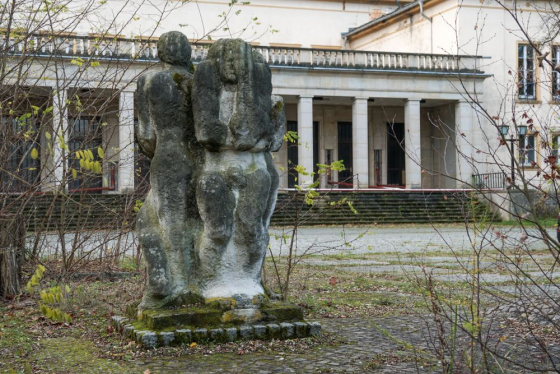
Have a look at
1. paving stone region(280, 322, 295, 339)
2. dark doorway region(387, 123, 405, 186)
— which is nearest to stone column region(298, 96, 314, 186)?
dark doorway region(387, 123, 405, 186)

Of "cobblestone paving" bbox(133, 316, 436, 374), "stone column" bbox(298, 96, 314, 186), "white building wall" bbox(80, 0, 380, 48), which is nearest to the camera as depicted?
"cobblestone paving" bbox(133, 316, 436, 374)

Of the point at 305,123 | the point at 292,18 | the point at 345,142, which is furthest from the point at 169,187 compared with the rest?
the point at 292,18

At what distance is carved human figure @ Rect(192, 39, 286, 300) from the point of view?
20.9 ft

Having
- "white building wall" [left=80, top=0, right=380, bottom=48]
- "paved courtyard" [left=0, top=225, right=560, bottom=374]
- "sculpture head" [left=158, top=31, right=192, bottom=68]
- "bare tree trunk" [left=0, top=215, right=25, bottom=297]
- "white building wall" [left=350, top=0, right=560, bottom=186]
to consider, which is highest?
"white building wall" [left=80, top=0, right=380, bottom=48]

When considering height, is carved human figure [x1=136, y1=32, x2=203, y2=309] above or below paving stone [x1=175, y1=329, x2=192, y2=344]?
above

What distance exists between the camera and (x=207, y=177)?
6.36m

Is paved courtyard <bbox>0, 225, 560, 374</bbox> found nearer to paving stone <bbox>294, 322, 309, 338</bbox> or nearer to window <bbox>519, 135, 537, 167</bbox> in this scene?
paving stone <bbox>294, 322, 309, 338</bbox>

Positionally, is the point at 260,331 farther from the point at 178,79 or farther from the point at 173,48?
the point at 173,48

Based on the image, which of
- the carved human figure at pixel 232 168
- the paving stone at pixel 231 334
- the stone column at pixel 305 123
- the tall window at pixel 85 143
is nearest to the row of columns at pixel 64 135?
the tall window at pixel 85 143

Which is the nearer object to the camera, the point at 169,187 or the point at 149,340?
the point at 149,340

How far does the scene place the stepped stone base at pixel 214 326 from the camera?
598 cm

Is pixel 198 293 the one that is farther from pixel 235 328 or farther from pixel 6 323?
pixel 6 323

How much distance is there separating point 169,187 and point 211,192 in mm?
402

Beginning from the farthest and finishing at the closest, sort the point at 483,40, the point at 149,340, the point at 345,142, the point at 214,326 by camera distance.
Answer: the point at 345,142 → the point at 483,40 → the point at 214,326 → the point at 149,340
